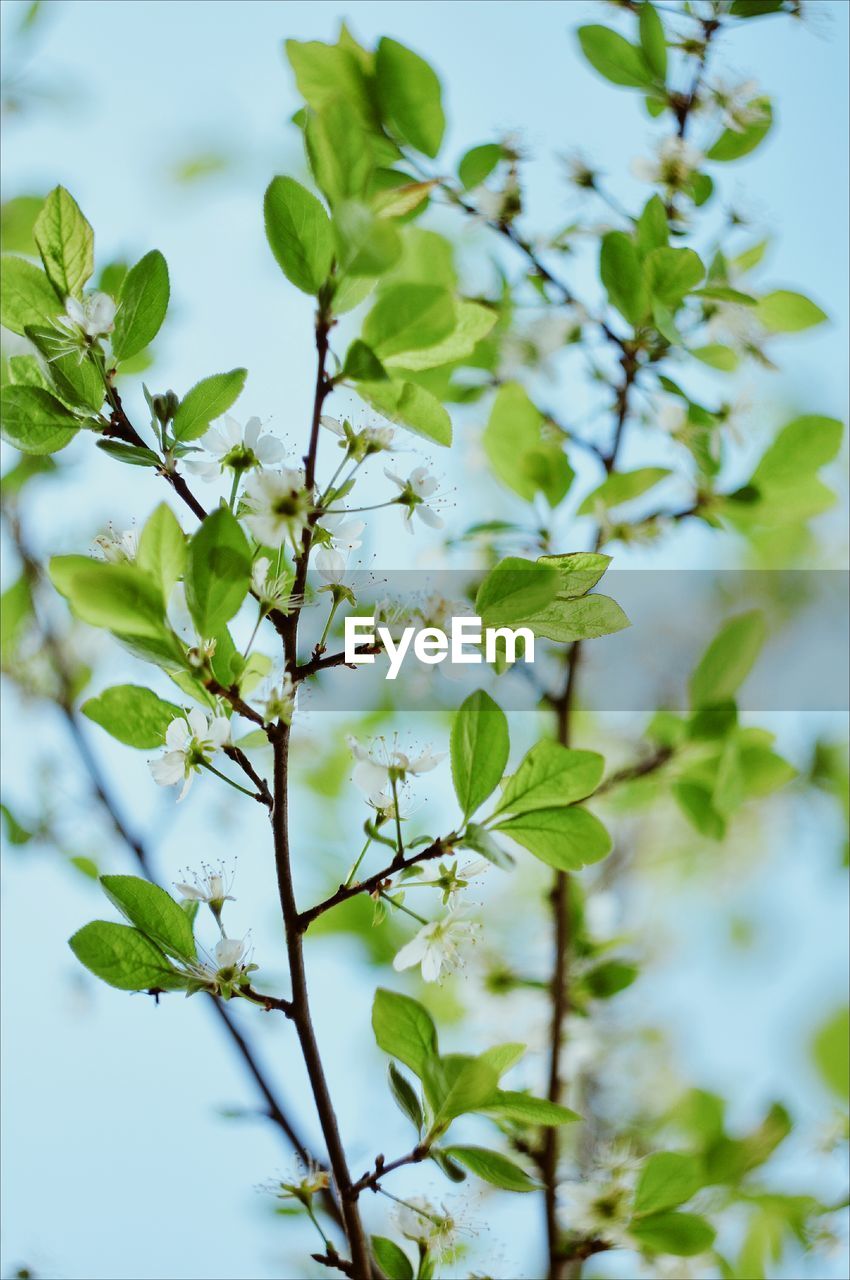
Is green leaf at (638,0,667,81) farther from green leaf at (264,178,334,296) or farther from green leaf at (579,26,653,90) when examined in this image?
green leaf at (264,178,334,296)

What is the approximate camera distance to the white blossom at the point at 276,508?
0.44 metres

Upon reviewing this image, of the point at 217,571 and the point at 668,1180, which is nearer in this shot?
the point at 217,571

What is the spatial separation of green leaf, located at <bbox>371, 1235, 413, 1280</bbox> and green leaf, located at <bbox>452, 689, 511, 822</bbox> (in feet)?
0.67

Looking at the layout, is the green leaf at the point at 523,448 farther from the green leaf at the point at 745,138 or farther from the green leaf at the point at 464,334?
the green leaf at the point at 464,334

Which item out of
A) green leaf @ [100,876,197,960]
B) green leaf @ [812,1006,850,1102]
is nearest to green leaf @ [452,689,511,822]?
green leaf @ [100,876,197,960]

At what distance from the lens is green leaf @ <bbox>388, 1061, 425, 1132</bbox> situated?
19.3 inches

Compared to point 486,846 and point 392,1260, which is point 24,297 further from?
point 392,1260

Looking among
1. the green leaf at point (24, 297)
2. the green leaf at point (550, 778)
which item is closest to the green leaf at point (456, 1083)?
the green leaf at point (550, 778)

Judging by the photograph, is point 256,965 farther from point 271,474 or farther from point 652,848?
point 652,848

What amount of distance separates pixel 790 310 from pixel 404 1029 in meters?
0.57

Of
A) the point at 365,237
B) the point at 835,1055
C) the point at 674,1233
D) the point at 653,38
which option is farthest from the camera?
the point at 835,1055

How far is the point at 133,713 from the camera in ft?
1.75

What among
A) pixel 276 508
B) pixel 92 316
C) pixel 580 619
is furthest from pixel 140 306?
pixel 580 619

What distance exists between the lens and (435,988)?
1163 mm
